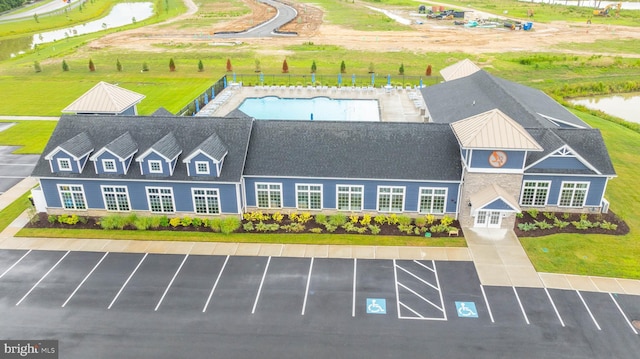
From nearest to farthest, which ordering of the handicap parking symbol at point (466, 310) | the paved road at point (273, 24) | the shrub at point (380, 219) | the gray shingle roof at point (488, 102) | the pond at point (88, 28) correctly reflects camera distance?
the handicap parking symbol at point (466, 310), the shrub at point (380, 219), the gray shingle roof at point (488, 102), the paved road at point (273, 24), the pond at point (88, 28)

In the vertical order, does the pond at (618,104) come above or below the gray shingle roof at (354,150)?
below

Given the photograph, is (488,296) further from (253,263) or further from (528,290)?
(253,263)

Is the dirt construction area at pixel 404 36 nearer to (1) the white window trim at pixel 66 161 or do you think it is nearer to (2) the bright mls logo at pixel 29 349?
(1) the white window trim at pixel 66 161

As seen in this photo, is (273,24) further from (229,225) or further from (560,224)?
(560,224)

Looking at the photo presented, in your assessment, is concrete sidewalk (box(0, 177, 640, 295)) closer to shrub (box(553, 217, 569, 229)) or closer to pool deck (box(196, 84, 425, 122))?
shrub (box(553, 217, 569, 229))

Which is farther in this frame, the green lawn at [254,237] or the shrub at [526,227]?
the shrub at [526,227]

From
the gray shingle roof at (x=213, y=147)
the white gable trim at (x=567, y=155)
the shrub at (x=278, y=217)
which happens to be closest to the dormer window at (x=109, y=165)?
the gray shingle roof at (x=213, y=147)

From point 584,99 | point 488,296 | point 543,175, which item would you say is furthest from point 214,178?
point 584,99
